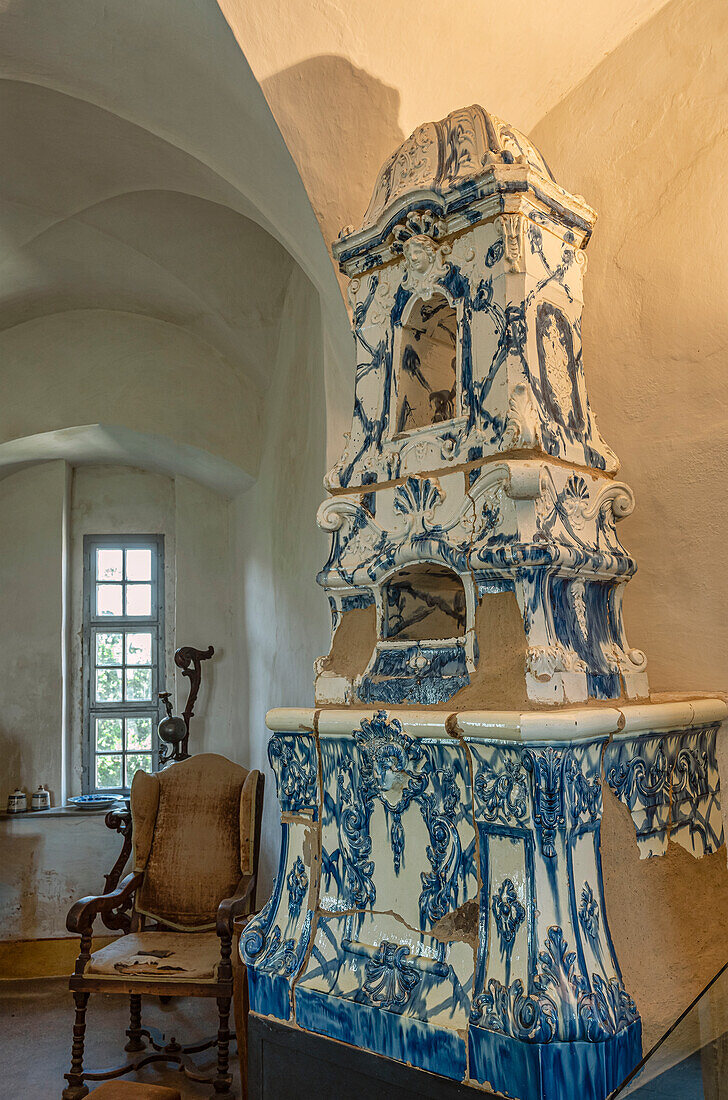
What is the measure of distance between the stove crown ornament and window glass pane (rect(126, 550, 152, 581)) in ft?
13.5

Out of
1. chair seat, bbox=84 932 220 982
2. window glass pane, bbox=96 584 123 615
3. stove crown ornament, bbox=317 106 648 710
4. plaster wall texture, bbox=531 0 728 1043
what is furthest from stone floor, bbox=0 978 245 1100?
plaster wall texture, bbox=531 0 728 1043

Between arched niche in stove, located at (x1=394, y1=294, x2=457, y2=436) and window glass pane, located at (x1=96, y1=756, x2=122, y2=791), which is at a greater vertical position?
arched niche in stove, located at (x1=394, y1=294, x2=457, y2=436)

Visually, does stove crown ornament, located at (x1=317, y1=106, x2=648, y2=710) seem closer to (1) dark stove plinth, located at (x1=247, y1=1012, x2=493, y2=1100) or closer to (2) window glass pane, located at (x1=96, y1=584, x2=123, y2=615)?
(1) dark stove plinth, located at (x1=247, y1=1012, x2=493, y2=1100)

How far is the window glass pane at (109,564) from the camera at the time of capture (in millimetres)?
5824

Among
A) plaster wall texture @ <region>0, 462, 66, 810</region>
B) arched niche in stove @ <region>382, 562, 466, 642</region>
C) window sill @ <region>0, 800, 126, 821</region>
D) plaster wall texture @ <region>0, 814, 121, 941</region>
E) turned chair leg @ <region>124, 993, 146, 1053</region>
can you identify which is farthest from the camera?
plaster wall texture @ <region>0, 462, 66, 810</region>

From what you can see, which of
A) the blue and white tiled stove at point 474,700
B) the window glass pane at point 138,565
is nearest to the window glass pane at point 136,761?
the window glass pane at point 138,565

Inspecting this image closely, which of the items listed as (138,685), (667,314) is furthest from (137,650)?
(667,314)

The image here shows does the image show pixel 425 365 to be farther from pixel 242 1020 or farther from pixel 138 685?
pixel 138 685

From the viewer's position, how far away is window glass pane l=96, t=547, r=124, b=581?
5824 mm

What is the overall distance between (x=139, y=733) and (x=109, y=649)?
58 cm

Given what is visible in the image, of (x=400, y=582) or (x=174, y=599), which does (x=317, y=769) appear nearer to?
(x=400, y=582)

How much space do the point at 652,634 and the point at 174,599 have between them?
4.25 meters

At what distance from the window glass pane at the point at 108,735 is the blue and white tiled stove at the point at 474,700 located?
4087 mm

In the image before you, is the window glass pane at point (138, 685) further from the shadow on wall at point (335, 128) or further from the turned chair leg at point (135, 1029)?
the shadow on wall at point (335, 128)
